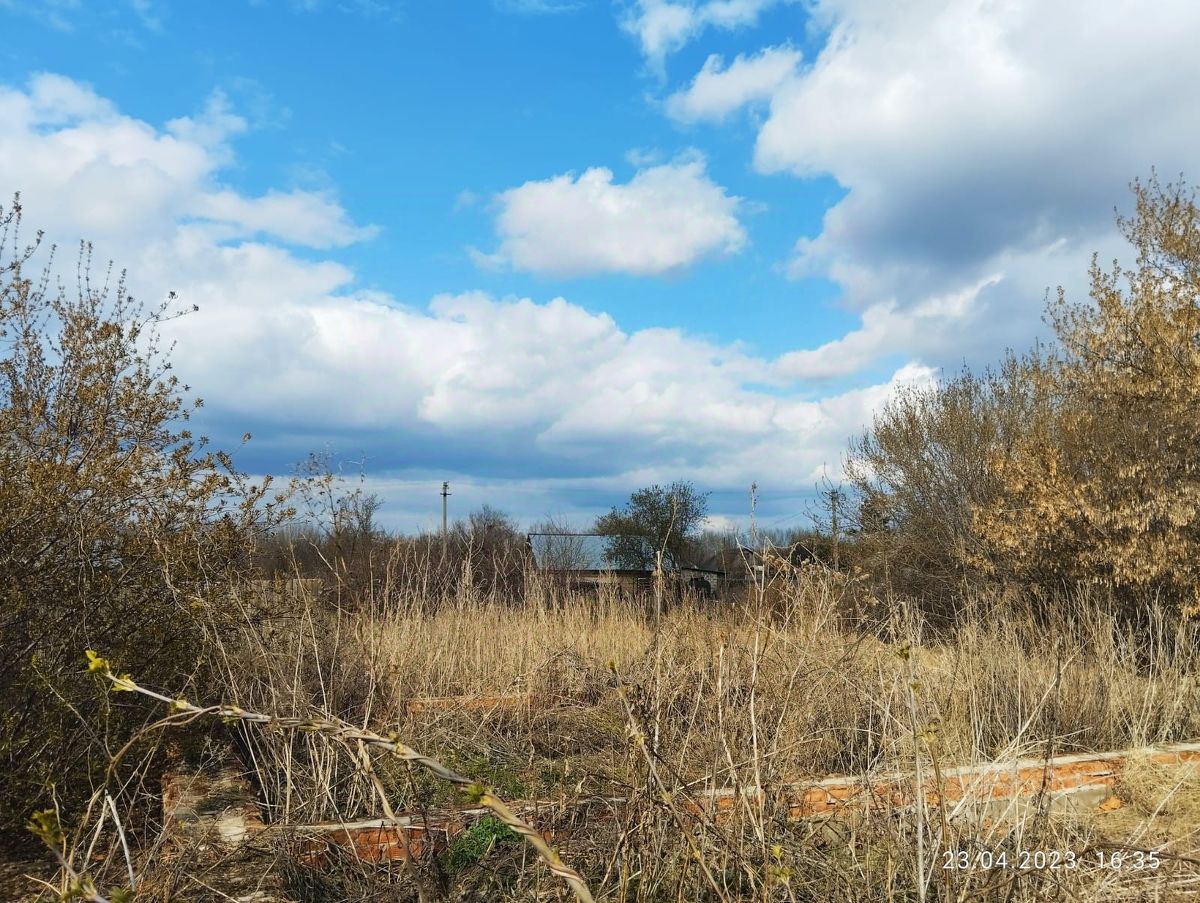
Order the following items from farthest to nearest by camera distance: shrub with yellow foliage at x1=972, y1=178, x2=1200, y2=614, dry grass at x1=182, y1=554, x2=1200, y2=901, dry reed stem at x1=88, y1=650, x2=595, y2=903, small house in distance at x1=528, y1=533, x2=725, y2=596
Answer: small house in distance at x1=528, y1=533, x2=725, y2=596, shrub with yellow foliage at x1=972, y1=178, x2=1200, y2=614, dry grass at x1=182, y1=554, x2=1200, y2=901, dry reed stem at x1=88, y1=650, x2=595, y2=903

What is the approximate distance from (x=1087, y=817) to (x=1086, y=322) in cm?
1028

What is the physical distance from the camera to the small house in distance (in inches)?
503

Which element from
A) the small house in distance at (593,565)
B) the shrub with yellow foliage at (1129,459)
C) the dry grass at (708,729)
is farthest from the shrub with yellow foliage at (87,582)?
the shrub with yellow foliage at (1129,459)

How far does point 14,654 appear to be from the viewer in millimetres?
4520

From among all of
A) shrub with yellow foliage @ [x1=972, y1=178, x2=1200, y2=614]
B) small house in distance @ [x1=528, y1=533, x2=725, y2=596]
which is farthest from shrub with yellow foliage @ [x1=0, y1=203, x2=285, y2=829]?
shrub with yellow foliage @ [x1=972, y1=178, x2=1200, y2=614]

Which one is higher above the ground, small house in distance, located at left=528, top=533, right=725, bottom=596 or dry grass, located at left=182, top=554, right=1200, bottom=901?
small house in distance, located at left=528, top=533, right=725, bottom=596

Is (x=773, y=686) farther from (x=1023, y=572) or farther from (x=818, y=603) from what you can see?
(x=1023, y=572)

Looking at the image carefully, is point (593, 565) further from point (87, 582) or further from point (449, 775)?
point (449, 775)

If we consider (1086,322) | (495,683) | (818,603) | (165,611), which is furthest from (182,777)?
(1086,322)

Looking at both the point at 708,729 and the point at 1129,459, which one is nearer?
the point at 708,729

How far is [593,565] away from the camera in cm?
2938

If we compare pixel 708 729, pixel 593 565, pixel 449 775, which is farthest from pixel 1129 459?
pixel 593 565

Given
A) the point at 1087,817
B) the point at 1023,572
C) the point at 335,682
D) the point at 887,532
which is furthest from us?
the point at 887,532

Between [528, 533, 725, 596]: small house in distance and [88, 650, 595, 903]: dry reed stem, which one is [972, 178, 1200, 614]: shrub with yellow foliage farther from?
[88, 650, 595, 903]: dry reed stem
